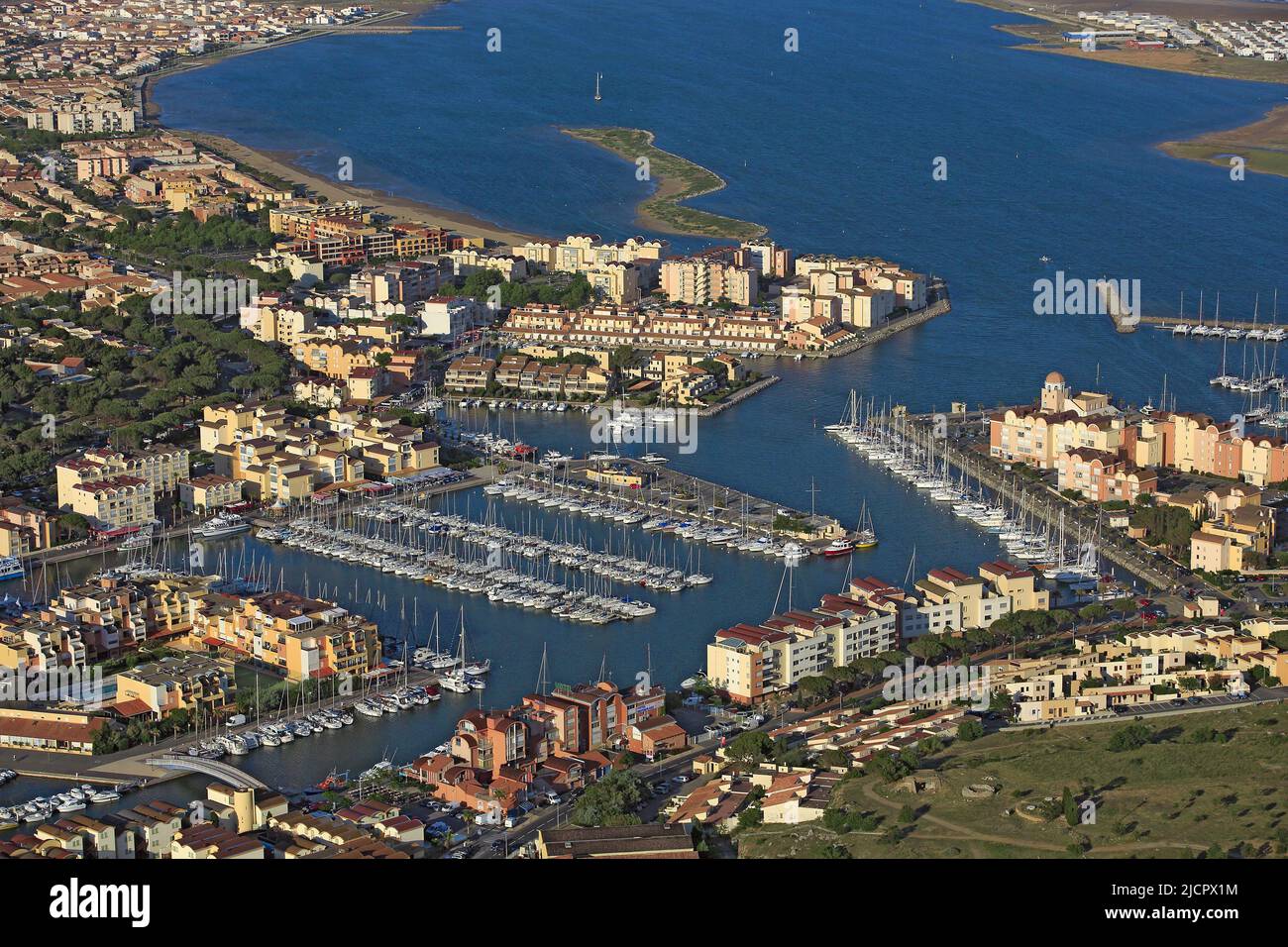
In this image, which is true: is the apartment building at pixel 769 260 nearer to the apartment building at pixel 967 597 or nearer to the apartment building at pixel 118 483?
the apartment building at pixel 118 483

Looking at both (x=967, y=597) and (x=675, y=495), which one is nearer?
(x=967, y=597)

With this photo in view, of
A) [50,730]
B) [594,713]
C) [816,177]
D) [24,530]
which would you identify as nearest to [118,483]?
[24,530]

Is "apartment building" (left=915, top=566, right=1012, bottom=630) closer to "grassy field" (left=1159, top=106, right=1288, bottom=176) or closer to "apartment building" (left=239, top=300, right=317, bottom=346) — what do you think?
"apartment building" (left=239, top=300, right=317, bottom=346)

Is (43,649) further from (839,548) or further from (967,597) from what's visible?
(967,597)

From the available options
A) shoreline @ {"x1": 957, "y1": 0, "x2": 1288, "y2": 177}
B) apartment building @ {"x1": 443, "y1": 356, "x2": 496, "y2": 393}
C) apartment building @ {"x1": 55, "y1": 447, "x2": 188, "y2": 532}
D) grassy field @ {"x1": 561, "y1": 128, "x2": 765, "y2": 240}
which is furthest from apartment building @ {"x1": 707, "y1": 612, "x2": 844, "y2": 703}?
shoreline @ {"x1": 957, "y1": 0, "x2": 1288, "y2": 177}

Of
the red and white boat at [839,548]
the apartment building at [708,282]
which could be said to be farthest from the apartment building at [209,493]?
the apartment building at [708,282]

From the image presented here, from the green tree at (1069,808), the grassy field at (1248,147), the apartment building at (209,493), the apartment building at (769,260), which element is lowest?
the apartment building at (209,493)
